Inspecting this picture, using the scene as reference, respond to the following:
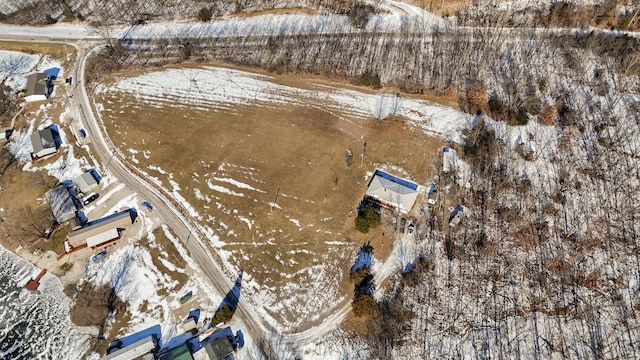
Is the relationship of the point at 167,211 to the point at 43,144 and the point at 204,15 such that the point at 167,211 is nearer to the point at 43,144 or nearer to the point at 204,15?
the point at 43,144

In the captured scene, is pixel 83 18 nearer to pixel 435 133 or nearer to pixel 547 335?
pixel 435 133

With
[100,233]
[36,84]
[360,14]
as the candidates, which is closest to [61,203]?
[100,233]

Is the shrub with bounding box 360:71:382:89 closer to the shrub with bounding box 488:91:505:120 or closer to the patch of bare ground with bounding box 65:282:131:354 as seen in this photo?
the shrub with bounding box 488:91:505:120

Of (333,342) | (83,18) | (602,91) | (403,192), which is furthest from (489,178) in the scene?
(83,18)

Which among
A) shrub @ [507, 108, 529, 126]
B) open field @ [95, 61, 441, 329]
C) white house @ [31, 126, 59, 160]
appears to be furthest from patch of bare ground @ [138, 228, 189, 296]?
shrub @ [507, 108, 529, 126]

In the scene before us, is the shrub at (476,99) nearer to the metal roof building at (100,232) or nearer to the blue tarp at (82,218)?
the metal roof building at (100,232)

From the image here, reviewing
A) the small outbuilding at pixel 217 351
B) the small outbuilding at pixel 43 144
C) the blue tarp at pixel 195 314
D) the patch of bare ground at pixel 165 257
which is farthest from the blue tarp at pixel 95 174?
the small outbuilding at pixel 217 351
